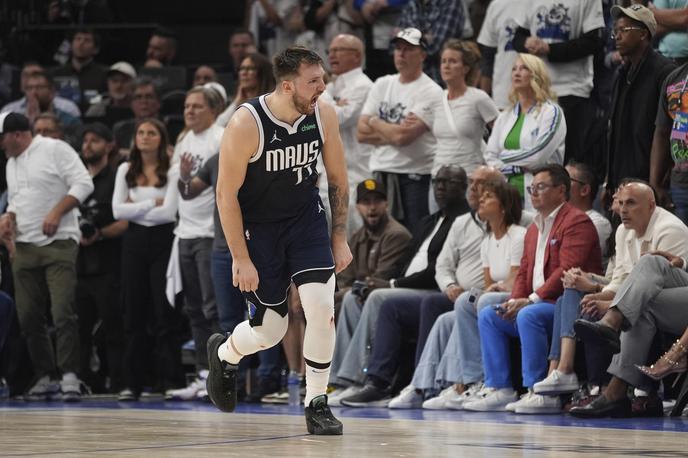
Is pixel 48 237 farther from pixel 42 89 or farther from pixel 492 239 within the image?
pixel 492 239

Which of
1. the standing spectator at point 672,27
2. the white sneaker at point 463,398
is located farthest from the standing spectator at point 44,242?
the standing spectator at point 672,27

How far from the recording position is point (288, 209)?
18.7 feet

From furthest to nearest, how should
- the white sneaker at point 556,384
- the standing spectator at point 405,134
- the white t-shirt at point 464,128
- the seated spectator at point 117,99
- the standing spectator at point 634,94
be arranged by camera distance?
the seated spectator at point 117,99
the standing spectator at point 405,134
the white t-shirt at point 464,128
the standing spectator at point 634,94
the white sneaker at point 556,384

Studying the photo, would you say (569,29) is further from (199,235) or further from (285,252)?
(285,252)

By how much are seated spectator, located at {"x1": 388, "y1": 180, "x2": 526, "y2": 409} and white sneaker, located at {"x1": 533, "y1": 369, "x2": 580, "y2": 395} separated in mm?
704

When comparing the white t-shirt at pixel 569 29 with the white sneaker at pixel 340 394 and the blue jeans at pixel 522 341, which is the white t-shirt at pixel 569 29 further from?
the white sneaker at pixel 340 394

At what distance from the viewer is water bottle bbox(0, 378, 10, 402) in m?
9.86

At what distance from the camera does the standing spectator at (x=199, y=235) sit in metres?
9.02

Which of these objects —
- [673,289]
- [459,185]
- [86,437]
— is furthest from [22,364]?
[673,289]

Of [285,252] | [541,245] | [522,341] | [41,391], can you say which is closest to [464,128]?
[541,245]

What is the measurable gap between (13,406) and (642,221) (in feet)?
14.3

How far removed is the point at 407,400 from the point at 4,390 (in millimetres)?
3611

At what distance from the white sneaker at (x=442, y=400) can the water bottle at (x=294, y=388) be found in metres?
1.06

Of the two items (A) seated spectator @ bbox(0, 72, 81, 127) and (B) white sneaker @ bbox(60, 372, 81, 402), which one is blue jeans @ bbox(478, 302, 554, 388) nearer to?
(B) white sneaker @ bbox(60, 372, 81, 402)
